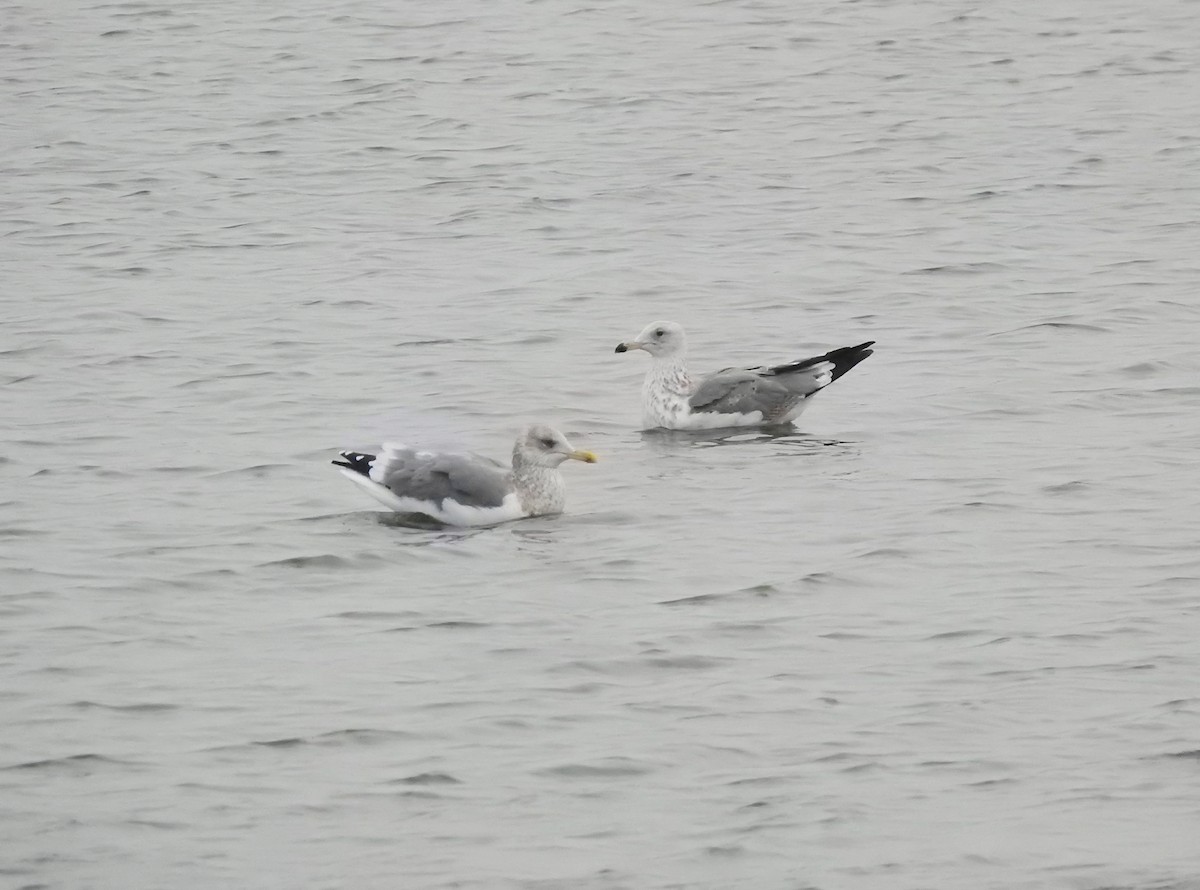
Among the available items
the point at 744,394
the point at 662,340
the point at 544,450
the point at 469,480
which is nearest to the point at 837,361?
the point at 744,394

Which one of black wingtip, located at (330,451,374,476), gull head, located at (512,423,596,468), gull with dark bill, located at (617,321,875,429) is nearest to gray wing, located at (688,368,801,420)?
gull with dark bill, located at (617,321,875,429)

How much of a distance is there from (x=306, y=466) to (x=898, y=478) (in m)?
3.45

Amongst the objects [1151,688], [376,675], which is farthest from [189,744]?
[1151,688]

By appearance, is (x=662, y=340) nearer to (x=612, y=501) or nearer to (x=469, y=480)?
(x=612, y=501)

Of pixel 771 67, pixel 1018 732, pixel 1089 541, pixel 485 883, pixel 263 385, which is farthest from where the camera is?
pixel 771 67

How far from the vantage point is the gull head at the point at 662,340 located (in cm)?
1376

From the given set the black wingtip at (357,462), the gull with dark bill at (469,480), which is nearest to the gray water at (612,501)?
the gull with dark bill at (469,480)

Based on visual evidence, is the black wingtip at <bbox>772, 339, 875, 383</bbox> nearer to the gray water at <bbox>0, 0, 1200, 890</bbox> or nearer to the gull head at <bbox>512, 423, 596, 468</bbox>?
the gray water at <bbox>0, 0, 1200, 890</bbox>

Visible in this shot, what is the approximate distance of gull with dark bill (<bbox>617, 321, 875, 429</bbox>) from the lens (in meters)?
13.3

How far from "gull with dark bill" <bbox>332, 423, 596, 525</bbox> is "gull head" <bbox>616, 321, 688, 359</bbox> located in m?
2.46

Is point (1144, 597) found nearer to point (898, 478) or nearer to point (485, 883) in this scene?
point (898, 478)

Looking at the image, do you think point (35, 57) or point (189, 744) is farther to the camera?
point (35, 57)

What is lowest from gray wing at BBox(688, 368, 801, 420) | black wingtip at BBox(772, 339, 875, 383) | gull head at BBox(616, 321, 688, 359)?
gray wing at BBox(688, 368, 801, 420)

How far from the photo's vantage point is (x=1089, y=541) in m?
10.5
